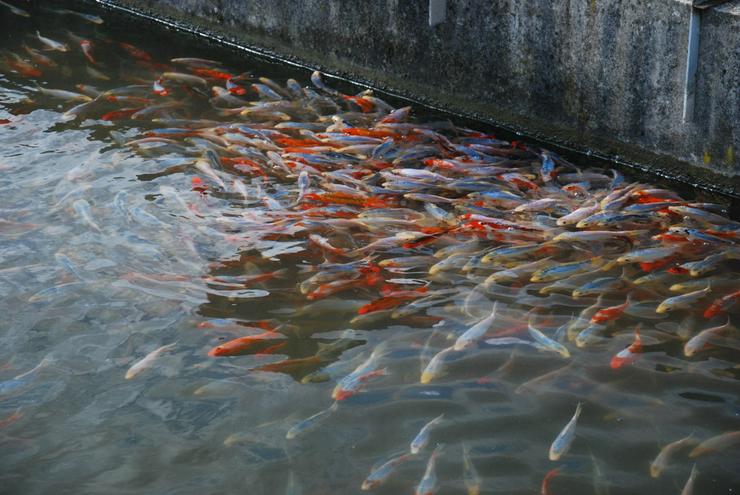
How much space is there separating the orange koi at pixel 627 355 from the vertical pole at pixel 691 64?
8.95ft

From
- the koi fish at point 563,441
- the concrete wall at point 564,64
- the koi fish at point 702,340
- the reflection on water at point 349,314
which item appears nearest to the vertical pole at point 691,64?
the concrete wall at point 564,64

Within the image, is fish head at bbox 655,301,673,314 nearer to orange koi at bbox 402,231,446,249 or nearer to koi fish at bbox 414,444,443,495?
orange koi at bbox 402,231,446,249

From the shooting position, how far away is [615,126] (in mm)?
8617

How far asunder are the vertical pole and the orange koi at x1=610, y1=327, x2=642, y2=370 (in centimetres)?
273

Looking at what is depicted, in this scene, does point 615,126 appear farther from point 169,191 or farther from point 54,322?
point 54,322

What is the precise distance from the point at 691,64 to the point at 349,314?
358 cm

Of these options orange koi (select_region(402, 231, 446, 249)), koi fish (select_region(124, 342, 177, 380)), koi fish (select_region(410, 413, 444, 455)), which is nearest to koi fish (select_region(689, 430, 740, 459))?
koi fish (select_region(410, 413, 444, 455))

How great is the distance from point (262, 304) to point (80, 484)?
1874mm

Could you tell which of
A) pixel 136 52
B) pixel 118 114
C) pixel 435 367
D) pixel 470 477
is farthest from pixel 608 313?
pixel 136 52

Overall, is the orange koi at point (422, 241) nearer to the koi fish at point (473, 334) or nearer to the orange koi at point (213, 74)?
the koi fish at point (473, 334)

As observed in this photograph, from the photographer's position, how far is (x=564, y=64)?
8.75 meters

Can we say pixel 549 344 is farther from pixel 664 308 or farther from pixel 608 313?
pixel 664 308

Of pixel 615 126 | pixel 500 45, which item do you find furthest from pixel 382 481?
pixel 500 45

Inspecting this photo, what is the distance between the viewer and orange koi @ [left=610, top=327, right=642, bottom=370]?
584cm
